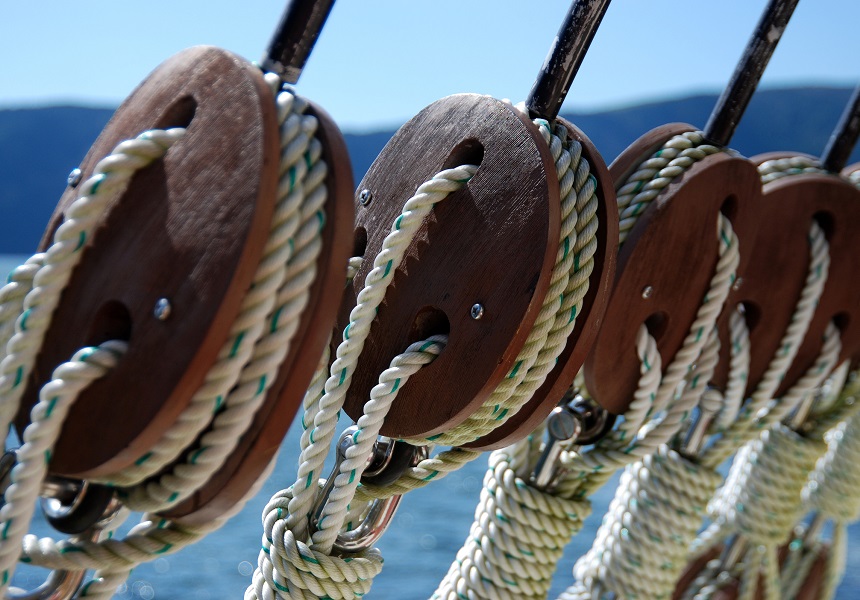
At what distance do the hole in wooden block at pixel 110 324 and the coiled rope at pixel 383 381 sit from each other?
0.45 feet

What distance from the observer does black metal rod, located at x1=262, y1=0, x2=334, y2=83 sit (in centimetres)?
58

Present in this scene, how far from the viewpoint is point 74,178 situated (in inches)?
24.4

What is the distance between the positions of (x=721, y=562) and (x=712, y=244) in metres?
0.55

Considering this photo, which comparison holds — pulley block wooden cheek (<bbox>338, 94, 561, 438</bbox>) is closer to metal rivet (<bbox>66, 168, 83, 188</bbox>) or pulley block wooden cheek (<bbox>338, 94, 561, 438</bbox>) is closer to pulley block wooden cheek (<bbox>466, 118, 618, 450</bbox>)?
pulley block wooden cheek (<bbox>466, 118, 618, 450</bbox>)

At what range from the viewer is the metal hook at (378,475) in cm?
69

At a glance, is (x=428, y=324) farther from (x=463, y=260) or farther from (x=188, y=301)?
(x=188, y=301)

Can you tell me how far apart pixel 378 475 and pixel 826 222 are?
0.53 m

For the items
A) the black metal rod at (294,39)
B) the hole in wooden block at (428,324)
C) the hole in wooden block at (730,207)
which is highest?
the black metal rod at (294,39)

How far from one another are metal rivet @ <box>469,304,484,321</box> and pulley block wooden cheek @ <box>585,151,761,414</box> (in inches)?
6.4

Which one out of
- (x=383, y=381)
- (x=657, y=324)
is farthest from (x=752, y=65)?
(x=383, y=381)

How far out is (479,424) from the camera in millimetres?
686

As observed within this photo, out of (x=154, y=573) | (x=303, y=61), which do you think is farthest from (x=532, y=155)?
(x=154, y=573)

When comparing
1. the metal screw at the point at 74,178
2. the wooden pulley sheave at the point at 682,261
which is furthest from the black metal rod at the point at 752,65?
the metal screw at the point at 74,178

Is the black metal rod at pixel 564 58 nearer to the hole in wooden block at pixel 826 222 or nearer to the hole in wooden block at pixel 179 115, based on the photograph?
the hole in wooden block at pixel 179 115
